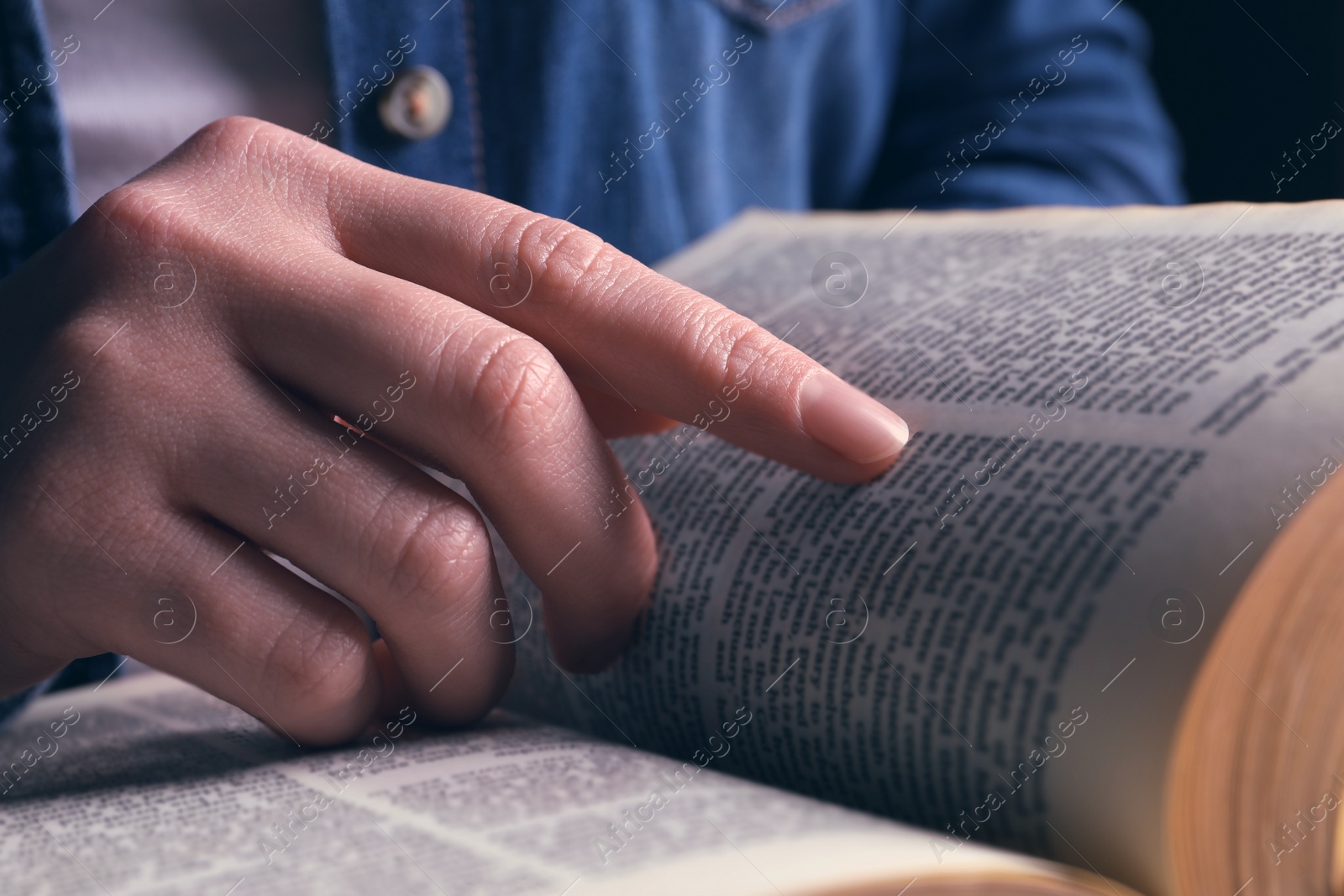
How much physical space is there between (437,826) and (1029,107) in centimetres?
97

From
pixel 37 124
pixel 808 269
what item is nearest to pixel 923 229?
pixel 808 269

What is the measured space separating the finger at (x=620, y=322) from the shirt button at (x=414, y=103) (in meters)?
0.29

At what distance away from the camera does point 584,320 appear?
1.30 ft

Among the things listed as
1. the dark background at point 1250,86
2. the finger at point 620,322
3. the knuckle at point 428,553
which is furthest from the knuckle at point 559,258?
the dark background at point 1250,86

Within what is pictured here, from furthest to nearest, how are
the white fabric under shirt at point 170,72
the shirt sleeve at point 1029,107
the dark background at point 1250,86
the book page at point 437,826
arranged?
the dark background at point 1250,86 → the shirt sleeve at point 1029,107 → the white fabric under shirt at point 170,72 → the book page at point 437,826

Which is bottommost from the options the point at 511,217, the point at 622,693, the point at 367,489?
the point at 622,693

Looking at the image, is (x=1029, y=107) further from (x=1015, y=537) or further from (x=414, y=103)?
(x=1015, y=537)

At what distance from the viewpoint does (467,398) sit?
1.18 feet

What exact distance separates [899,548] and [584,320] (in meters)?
0.16

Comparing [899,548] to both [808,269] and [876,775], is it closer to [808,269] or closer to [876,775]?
[876,775]

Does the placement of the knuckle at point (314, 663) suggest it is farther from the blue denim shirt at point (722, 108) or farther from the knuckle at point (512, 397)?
the blue denim shirt at point (722, 108)

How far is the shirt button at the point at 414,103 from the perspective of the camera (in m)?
0.68

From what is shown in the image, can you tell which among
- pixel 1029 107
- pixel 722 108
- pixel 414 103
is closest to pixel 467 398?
pixel 414 103

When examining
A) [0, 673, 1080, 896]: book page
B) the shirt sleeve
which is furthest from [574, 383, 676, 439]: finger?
the shirt sleeve
